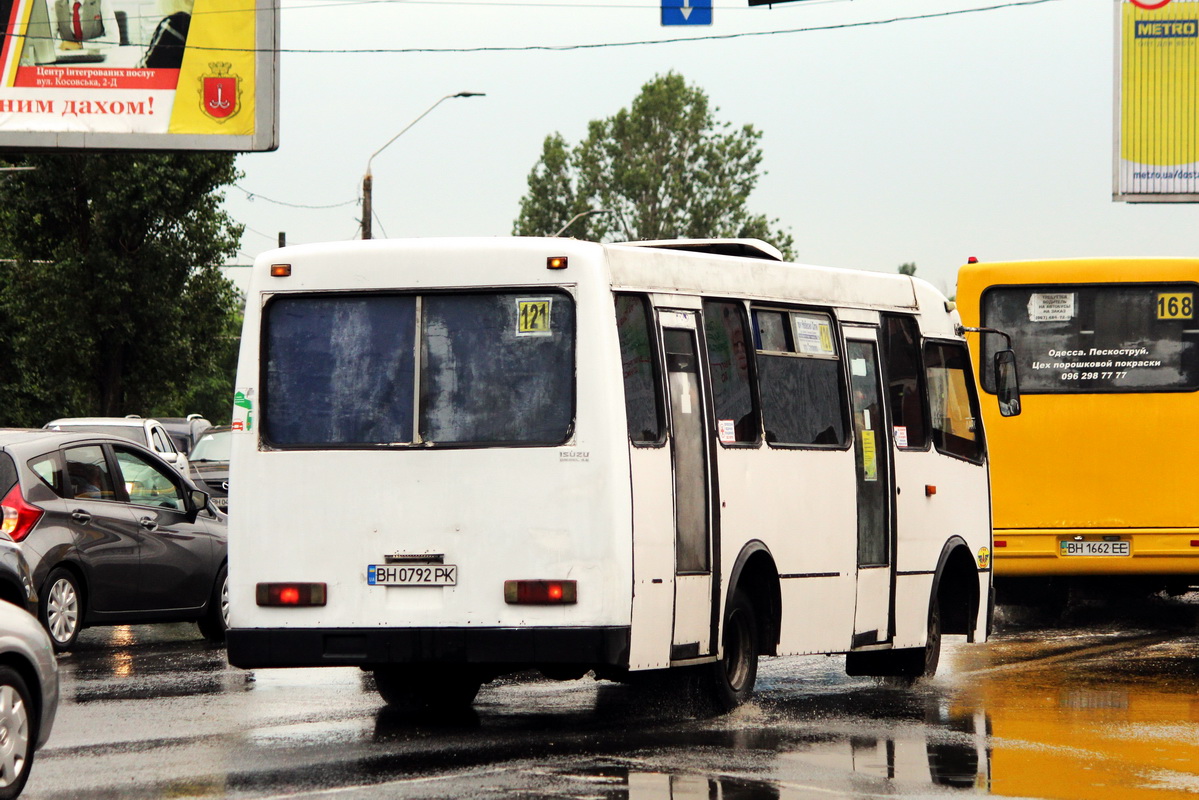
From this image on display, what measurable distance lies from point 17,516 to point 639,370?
6178mm

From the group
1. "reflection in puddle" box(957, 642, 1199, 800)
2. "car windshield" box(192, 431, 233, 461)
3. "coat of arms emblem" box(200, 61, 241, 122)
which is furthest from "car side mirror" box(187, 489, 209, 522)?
"coat of arms emblem" box(200, 61, 241, 122)

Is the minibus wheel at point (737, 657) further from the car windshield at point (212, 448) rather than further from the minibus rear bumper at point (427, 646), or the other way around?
the car windshield at point (212, 448)

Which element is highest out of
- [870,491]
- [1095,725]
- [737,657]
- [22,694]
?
[870,491]

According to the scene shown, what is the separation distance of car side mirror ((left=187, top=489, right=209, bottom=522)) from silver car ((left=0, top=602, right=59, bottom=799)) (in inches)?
302

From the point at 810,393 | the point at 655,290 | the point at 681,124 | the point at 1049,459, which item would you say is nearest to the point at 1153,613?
the point at 1049,459

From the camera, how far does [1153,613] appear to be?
65.8ft

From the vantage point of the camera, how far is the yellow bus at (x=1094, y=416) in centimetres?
1705

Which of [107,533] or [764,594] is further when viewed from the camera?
[107,533]

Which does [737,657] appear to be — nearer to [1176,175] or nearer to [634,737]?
[634,737]

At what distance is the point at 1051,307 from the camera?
682 inches

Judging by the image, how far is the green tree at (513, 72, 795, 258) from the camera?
99875 mm

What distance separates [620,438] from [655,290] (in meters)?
1.07

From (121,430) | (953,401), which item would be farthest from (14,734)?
(121,430)

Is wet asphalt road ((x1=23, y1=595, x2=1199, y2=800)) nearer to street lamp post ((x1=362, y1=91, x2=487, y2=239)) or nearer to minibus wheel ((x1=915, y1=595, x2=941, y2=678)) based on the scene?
minibus wheel ((x1=915, y1=595, x2=941, y2=678))
